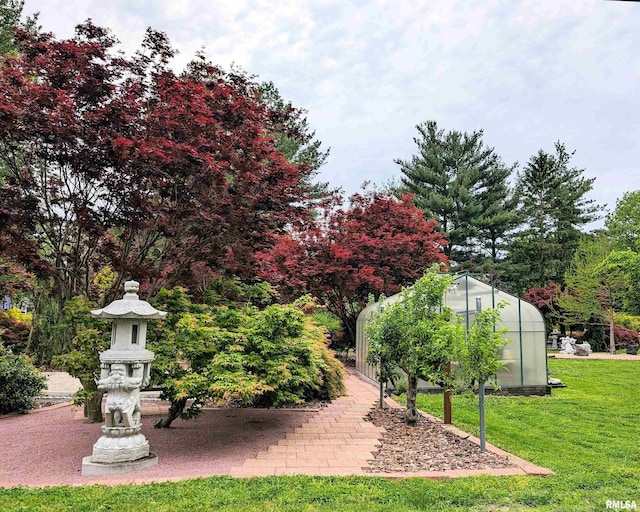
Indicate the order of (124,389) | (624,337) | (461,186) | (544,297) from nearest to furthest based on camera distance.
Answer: (124,389)
(624,337)
(544,297)
(461,186)

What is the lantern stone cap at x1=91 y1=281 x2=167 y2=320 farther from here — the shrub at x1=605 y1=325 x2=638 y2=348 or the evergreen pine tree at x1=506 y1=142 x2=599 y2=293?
the evergreen pine tree at x1=506 y1=142 x2=599 y2=293

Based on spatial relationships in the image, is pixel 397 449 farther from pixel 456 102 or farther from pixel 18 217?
pixel 456 102

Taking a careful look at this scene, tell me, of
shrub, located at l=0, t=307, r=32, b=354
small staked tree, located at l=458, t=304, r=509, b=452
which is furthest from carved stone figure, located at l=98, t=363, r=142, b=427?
shrub, located at l=0, t=307, r=32, b=354

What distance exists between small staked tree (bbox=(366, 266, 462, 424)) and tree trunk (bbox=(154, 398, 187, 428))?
8.88ft

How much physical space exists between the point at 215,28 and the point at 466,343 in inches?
199

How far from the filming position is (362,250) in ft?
48.3

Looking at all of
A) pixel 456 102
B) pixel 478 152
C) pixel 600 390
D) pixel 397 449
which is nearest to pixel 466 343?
pixel 397 449

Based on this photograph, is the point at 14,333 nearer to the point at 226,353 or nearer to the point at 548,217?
the point at 226,353

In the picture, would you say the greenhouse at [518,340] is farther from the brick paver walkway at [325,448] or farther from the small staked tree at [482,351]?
the small staked tree at [482,351]

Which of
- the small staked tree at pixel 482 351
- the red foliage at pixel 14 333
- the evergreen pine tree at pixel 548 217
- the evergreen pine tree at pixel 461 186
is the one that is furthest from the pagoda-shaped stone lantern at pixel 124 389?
the evergreen pine tree at pixel 548 217

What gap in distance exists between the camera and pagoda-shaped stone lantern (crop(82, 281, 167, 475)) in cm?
445

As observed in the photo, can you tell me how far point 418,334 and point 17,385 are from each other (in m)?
6.46

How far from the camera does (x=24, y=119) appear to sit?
5.14m

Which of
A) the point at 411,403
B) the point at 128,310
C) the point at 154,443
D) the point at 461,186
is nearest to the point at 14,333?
the point at 154,443
